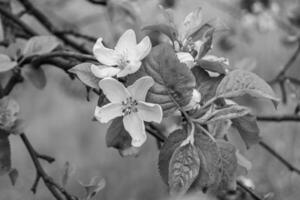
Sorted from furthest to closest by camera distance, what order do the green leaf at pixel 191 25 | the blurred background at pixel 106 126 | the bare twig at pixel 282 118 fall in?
the blurred background at pixel 106 126 → the bare twig at pixel 282 118 → the green leaf at pixel 191 25

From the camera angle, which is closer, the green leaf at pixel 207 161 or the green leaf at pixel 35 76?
the green leaf at pixel 207 161

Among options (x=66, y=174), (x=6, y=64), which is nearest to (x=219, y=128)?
(x=66, y=174)

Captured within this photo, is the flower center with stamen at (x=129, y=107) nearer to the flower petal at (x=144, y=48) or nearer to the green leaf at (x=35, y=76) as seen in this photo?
the flower petal at (x=144, y=48)

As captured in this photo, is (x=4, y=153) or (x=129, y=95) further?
(x=4, y=153)

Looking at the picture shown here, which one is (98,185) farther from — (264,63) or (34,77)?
(264,63)

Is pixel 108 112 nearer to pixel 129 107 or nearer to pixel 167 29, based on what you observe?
pixel 129 107

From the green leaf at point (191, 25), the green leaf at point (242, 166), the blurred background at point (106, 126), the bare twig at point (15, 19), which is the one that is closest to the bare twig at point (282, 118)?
the green leaf at point (242, 166)

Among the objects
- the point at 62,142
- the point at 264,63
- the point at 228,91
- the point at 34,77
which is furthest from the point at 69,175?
the point at 264,63
